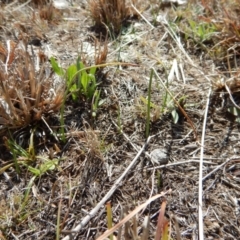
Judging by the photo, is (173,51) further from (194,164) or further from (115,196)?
(115,196)

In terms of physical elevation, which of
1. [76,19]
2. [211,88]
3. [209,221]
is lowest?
[209,221]

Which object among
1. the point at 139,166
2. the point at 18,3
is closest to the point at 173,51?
the point at 139,166

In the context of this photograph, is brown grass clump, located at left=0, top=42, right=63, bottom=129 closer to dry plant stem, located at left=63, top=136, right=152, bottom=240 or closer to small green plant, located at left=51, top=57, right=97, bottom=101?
small green plant, located at left=51, top=57, right=97, bottom=101

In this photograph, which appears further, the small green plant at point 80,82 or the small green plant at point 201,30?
the small green plant at point 201,30

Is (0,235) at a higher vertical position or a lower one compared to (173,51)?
lower

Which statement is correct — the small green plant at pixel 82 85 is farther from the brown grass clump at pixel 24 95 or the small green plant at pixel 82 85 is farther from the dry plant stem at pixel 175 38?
the dry plant stem at pixel 175 38

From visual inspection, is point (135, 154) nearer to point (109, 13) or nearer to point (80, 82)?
point (80, 82)

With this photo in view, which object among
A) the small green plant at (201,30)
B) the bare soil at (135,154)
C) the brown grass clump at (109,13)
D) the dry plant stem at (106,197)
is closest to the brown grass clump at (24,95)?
the bare soil at (135,154)

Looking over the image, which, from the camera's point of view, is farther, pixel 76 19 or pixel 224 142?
pixel 76 19
